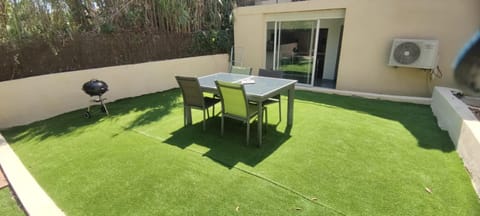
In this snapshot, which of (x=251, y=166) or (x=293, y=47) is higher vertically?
(x=293, y=47)

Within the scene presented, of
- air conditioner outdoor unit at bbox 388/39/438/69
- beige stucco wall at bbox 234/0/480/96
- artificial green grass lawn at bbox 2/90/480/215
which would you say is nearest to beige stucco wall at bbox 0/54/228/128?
artificial green grass lawn at bbox 2/90/480/215

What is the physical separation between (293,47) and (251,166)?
596 cm

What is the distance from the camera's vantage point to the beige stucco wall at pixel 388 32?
5.39m

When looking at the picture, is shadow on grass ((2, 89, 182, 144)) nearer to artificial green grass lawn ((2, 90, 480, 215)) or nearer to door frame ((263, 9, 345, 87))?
artificial green grass lawn ((2, 90, 480, 215))

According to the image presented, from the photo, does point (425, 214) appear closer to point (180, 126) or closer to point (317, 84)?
point (180, 126)

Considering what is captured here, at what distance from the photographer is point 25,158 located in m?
3.54

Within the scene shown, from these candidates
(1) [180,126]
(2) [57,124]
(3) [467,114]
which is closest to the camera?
(3) [467,114]

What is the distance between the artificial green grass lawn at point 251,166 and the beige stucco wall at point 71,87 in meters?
0.40

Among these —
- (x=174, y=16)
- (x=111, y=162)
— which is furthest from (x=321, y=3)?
(x=111, y=162)

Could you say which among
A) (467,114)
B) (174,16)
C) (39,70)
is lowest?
(467,114)

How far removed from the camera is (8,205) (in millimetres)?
2539

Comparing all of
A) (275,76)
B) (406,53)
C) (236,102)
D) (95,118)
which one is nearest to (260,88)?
(236,102)

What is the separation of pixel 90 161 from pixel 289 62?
22.2 ft

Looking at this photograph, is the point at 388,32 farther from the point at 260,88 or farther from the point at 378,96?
the point at 260,88
